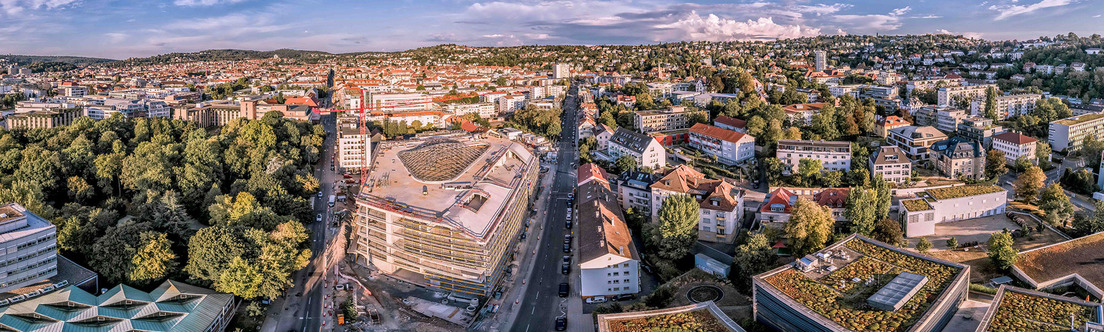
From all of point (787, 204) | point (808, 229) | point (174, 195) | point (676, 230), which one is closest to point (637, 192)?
point (676, 230)

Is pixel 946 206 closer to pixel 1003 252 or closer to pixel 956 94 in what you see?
pixel 1003 252

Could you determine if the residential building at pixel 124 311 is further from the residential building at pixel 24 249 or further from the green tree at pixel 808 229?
the green tree at pixel 808 229

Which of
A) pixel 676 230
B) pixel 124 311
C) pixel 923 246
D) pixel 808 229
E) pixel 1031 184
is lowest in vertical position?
pixel 124 311

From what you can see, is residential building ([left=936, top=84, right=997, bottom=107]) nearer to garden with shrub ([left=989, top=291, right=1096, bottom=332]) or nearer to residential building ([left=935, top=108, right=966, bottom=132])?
residential building ([left=935, top=108, right=966, bottom=132])

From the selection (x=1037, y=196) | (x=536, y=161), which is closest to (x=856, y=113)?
(x=1037, y=196)

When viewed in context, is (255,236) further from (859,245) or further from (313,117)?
(313,117)

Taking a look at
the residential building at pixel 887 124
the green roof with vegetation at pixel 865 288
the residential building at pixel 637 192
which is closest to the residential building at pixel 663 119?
the residential building at pixel 887 124
